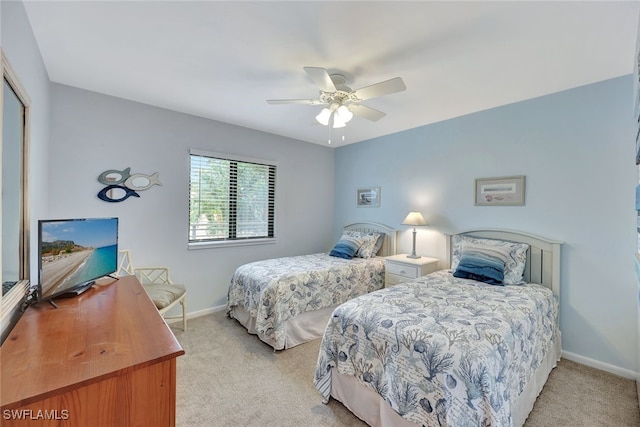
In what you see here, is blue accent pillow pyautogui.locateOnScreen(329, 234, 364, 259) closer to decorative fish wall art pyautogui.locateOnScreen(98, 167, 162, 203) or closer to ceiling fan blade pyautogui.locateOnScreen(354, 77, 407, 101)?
ceiling fan blade pyautogui.locateOnScreen(354, 77, 407, 101)

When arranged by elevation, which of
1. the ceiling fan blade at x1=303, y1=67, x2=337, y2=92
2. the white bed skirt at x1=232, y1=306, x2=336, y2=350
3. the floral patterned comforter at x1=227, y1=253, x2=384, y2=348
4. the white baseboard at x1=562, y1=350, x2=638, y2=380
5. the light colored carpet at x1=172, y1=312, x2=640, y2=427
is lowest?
the light colored carpet at x1=172, y1=312, x2=640, y2=427

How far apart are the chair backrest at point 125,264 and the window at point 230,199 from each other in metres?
0.70

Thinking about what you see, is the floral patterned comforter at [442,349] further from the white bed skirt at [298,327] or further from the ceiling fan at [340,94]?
the ceiling fan at [340,94]

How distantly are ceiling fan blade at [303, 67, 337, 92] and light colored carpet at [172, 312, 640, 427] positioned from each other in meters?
2.32

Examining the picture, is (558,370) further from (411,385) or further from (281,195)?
(281,195)

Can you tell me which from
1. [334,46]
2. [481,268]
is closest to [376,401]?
[481,268]

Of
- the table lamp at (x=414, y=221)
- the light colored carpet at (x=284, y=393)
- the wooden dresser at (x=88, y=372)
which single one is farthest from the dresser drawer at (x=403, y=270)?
the wooden dresser at (x=88, y=372)

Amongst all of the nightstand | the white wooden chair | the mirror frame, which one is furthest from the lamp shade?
the mirror frame

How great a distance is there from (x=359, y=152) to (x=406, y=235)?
159cm

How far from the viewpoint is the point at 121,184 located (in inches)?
116

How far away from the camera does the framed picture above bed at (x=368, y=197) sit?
14.0 feet

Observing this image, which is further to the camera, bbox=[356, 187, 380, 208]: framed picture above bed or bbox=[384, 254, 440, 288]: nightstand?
bbox=[356, 187, 380, 208]: framed picture above bed

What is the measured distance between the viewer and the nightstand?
10.5 ft

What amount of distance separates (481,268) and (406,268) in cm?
85
